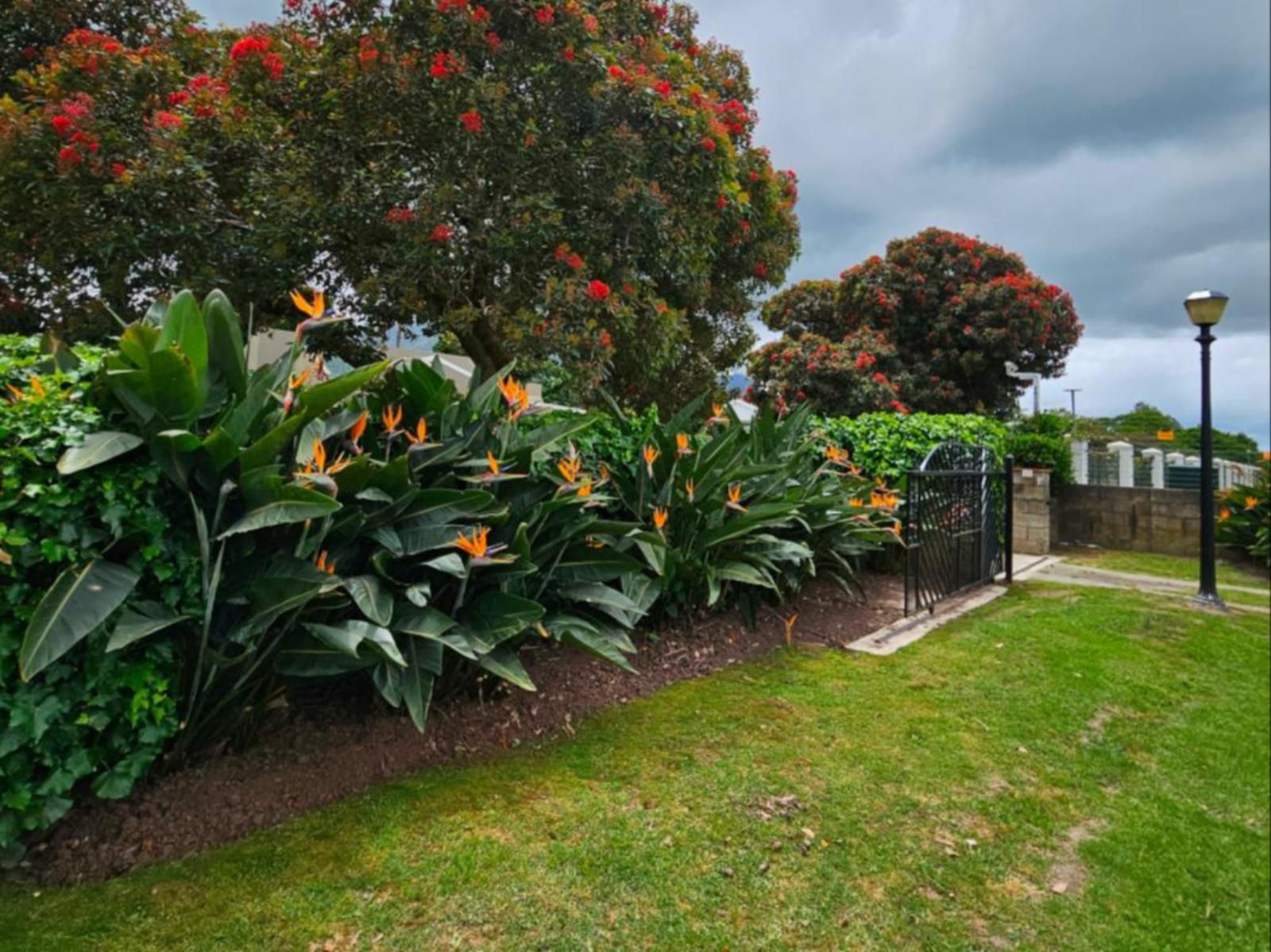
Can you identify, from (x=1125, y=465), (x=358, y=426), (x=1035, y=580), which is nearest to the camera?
(x=358, y=426)

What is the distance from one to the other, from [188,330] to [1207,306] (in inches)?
329

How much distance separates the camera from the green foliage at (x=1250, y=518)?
8.70 m

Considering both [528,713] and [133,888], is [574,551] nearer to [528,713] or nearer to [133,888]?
[528,713]

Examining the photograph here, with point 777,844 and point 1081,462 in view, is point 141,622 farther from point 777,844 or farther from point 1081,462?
point 1081,462

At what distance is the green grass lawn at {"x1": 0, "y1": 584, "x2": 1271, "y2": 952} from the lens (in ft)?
5.91

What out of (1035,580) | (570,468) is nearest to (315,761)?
(570,468)

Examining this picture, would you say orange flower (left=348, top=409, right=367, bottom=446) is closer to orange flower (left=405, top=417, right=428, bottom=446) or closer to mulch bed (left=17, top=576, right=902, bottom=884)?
orange flower (left=405, top=417, right=428, bottom=446)

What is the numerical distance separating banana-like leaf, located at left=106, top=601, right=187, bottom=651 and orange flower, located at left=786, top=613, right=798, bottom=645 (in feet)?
11.3

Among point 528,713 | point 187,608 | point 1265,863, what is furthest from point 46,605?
point 1265,863

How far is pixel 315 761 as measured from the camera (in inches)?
96.0

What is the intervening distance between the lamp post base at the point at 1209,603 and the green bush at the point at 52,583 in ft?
26.7

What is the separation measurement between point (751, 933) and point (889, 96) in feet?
17.7

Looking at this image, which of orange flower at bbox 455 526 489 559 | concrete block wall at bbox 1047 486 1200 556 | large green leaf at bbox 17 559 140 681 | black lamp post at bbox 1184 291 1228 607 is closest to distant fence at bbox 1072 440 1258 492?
concrete block wall at bbox 1047 486 1200 556

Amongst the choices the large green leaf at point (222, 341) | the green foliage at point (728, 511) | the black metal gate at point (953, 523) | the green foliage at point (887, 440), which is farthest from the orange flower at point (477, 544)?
the green foliage at point (887, 440)
